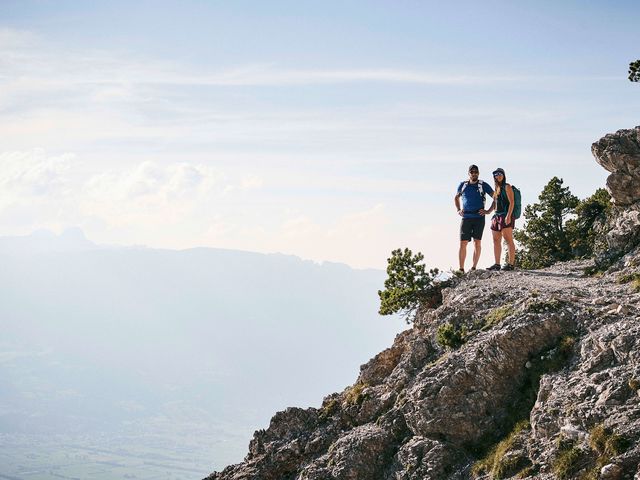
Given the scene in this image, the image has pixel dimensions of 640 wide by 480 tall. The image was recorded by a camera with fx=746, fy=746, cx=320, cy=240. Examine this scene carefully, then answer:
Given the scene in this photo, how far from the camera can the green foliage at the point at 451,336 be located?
24.4 metres

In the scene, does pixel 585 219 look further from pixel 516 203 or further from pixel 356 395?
pixel 356 395

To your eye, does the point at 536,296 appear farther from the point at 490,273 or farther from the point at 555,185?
the point at 555,185

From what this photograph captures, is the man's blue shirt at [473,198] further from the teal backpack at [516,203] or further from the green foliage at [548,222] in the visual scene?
the green foliage at [548,222]

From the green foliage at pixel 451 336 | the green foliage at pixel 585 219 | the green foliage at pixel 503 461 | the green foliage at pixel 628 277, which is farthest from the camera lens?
the green foliage at pixel 585 219

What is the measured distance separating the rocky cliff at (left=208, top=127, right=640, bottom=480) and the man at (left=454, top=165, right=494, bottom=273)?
7.85ft

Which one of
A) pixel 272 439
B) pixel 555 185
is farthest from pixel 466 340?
pixel 555 185

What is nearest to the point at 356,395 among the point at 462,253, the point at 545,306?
the point at 545,306

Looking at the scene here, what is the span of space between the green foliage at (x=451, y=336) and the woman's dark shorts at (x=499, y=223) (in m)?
7.78

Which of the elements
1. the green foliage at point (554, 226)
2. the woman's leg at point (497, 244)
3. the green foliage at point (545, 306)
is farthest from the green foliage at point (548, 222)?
the green foliage at point (545, 306)

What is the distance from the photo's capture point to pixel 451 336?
24.6 metres

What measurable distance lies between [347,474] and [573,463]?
7663 millimetres

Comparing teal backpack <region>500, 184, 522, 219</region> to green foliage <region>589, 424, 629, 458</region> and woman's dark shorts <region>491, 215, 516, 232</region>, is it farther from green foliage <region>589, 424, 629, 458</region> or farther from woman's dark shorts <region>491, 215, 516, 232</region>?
green foliage <region>589, 424, 629, 458</region>

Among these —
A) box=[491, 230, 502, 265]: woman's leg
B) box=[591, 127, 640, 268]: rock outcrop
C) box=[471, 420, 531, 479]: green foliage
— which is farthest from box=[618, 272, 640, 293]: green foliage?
box=[491, 230, 502, 265]: woman's leg

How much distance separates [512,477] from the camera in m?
18.8
